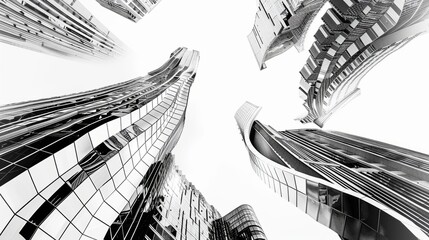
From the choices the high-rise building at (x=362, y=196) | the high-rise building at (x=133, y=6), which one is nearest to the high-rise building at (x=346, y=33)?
the high-rise building at (x=362, y=196)

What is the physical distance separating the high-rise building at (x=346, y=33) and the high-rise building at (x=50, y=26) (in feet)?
172

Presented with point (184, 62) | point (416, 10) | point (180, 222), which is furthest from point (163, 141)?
point (184, 62)

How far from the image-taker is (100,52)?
3329 inches

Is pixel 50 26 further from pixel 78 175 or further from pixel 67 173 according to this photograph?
pixel 67 173

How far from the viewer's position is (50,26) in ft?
178

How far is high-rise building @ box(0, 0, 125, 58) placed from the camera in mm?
42312

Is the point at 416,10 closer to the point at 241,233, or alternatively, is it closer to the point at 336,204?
the point at 336,204

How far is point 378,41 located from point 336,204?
60795mm

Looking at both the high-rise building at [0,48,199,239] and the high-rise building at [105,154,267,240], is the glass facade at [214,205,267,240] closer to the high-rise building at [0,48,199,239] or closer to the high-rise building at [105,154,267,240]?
the high-rise building at [105,154,267,240]

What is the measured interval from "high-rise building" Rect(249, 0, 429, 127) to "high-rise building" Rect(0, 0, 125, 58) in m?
52.4

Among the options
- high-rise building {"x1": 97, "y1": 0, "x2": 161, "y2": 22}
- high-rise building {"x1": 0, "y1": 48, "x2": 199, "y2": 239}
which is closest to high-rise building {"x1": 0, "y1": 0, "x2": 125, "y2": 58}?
high-rise building {"x1": 97, "y1": 0, "x2": 161, "y2": 22}

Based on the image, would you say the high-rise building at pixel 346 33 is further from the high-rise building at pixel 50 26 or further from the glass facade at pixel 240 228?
the high-rise building at pixel 50 26

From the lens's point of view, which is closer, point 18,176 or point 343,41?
point 18,176

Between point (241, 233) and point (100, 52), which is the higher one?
point (100, 52)
